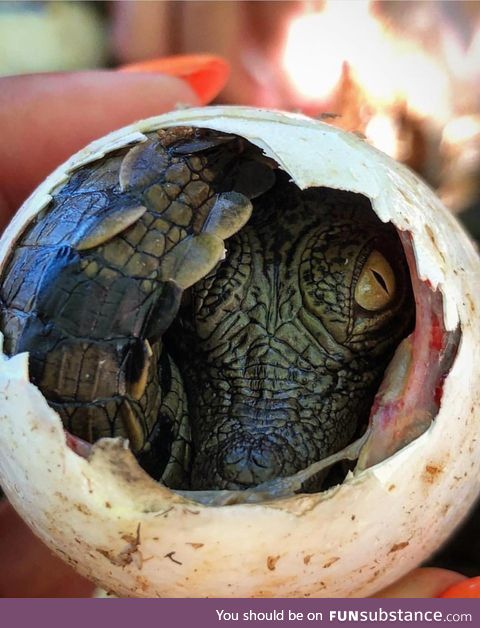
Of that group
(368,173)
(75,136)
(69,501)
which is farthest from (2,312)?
(75,136)

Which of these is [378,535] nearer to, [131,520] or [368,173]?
Result: [131,520]

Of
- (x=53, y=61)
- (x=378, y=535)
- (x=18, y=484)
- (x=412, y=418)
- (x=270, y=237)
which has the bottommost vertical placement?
(x=18, y=484)

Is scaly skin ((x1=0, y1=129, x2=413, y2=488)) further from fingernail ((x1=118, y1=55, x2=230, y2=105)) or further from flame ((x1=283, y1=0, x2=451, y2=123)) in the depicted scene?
flame ((x1=283, y1=0, x2=451, y2=123))

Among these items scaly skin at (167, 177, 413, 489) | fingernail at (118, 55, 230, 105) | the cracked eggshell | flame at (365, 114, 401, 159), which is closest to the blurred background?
flame at (365, 114, 401, 159)

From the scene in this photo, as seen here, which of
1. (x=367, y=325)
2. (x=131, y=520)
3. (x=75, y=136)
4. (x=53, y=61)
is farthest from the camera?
(x=53, y=61)

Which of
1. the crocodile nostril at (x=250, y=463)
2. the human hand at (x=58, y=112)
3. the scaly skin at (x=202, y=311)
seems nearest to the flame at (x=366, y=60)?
the human hand at (x=58, y=112)

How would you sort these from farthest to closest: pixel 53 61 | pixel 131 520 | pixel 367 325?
A: pixel 53 61, pixel 367 325, pixel 131 520

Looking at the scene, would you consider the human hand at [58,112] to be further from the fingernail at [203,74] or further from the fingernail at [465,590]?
the fingernail at [465,590]
